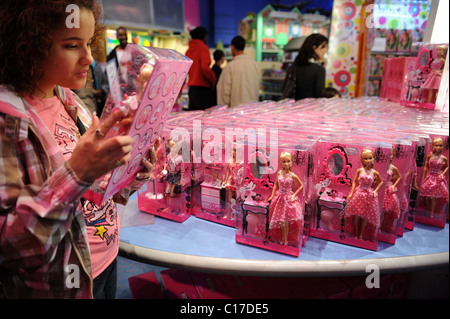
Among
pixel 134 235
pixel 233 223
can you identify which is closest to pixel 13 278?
pixel 134 235

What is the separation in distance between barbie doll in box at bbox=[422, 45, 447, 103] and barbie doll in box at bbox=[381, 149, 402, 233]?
0.93 meters

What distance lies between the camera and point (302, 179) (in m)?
1.10

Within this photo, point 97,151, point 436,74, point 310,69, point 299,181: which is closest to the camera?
point 97,151

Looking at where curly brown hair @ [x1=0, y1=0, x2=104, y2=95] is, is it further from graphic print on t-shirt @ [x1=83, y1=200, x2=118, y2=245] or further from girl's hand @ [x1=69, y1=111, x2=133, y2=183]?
graphic print on t-shirt @ [x1=83, y1=200, x2=118, y2=245]

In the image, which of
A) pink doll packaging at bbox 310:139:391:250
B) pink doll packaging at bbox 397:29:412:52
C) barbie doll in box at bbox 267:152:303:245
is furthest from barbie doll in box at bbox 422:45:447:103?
pink doll packaging at bbox 397:29:412:52

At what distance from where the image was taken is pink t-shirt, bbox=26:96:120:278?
2.58 ft

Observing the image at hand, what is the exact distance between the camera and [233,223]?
1276 millimetres

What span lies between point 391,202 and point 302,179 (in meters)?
0.35

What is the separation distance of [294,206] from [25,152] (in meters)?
0.81

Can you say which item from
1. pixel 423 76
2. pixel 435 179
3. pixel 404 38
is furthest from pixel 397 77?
pixel 404 38

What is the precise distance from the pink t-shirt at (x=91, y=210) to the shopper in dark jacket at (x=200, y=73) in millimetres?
3093

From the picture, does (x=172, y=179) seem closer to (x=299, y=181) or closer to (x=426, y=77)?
(x=299, y=181)

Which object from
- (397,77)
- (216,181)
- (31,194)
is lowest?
(216,181)
